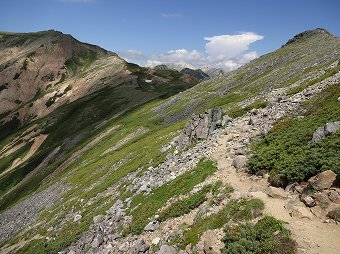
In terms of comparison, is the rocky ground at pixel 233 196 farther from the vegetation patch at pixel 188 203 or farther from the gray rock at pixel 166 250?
the vegetation patch at pixel 188 203

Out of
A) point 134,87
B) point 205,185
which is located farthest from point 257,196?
point 134,87

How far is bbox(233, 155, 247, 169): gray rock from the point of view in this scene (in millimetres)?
28922

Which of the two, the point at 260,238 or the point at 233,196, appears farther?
the point at 233,196

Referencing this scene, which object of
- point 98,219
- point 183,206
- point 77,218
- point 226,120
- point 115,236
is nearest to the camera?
point 183,206

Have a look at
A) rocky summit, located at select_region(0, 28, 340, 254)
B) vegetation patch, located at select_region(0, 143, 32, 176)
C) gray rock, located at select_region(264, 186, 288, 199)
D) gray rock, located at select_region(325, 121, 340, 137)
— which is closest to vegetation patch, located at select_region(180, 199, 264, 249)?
rocky summit, located at select_region(0, 28, 340, 254)

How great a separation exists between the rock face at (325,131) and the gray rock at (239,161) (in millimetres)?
5965

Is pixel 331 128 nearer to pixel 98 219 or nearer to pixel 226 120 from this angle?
pixel 226 120

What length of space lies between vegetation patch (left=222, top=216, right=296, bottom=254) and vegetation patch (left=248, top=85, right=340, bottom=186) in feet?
16.6

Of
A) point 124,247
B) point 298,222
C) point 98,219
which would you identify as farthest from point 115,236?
point 298,222

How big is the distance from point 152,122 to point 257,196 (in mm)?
70196

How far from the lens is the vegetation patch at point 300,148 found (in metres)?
23.6

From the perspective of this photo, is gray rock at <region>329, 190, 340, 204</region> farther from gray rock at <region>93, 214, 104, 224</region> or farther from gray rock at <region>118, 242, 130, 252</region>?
gray rock at <region>93, 214, 104, 224</region>

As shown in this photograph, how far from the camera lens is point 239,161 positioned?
95.9 ft

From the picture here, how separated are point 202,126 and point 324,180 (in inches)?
933
